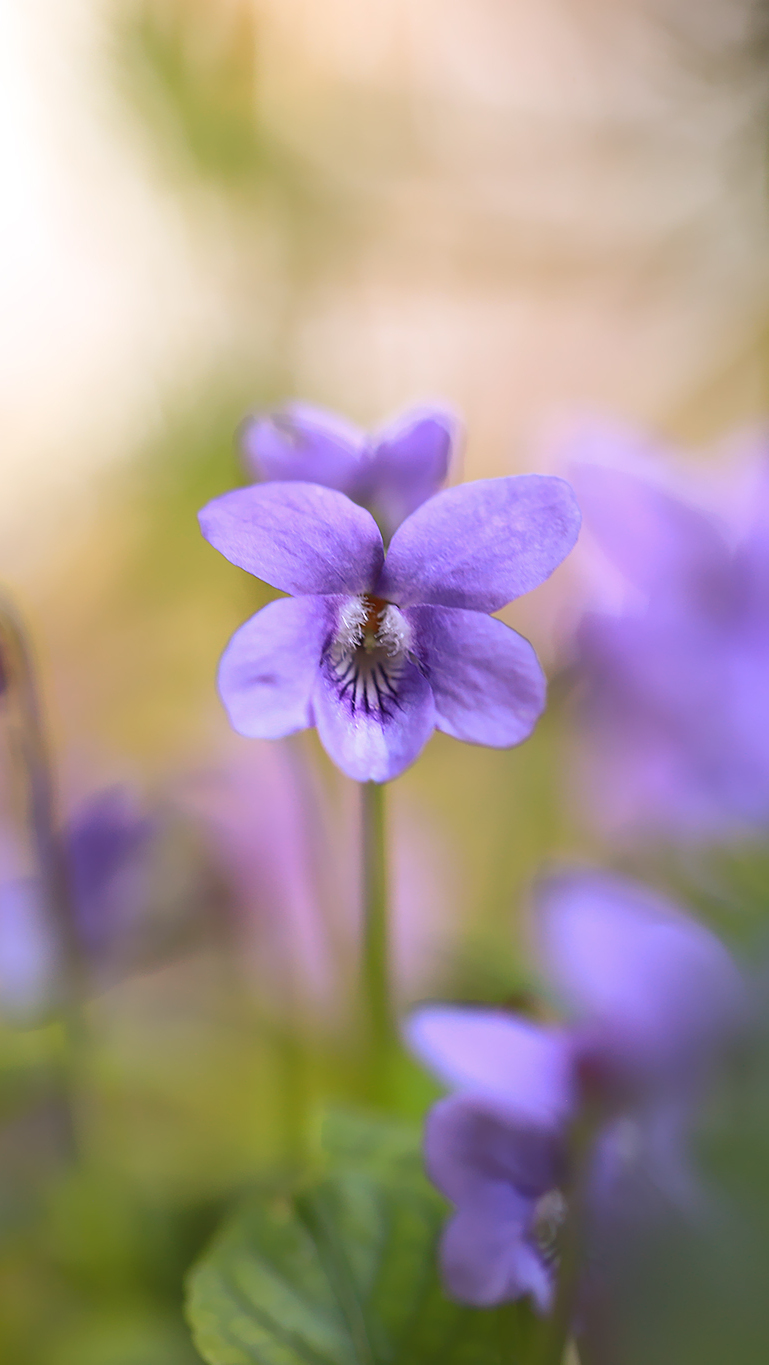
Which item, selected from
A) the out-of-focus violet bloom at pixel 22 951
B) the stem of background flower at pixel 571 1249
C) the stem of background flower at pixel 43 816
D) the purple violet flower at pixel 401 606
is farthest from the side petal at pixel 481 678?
the out-of-focus violet bloom at pixel 22 951

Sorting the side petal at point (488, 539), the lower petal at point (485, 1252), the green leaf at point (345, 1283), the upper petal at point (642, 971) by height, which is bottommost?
the green leaf at point (345, 1283)

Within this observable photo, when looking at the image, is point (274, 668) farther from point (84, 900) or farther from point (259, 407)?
point (259, 407)

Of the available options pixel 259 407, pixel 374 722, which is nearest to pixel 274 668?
pixel 374 722

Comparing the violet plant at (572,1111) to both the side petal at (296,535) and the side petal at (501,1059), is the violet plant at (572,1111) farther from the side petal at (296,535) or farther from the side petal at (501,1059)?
the side petal at (296,535)

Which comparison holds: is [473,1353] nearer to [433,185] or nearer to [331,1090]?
[331,1090]

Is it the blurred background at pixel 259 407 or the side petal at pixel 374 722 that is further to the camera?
the blurred background at pixel 259 407

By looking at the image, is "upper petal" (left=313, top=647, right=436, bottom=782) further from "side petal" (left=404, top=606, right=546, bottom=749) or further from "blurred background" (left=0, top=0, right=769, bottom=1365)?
"blurred background" (left=0, top=0, right=769, bottom=1365)

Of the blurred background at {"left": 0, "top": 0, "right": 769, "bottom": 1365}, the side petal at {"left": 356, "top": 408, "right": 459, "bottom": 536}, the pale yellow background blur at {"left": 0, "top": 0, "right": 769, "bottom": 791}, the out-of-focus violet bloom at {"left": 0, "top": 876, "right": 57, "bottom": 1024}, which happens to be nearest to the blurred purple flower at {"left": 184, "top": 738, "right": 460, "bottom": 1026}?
the blurred background at {"left": 0, "top": 0, "right": 769, "bottom": 1365}
